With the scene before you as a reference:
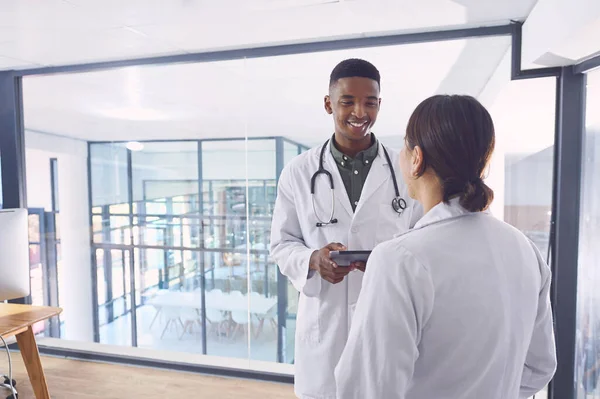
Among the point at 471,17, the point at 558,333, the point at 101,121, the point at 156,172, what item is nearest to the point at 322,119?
the point at 471,17

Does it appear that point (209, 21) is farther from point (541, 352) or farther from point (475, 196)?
point (541, 352)

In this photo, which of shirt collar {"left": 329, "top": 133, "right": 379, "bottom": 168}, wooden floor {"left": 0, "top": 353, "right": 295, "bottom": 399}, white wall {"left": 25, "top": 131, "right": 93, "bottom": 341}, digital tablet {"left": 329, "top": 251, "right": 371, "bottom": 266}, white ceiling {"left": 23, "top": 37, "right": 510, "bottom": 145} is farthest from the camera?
white wall {"left": 25, "top": 131, "right": 93, "bottom": 341}

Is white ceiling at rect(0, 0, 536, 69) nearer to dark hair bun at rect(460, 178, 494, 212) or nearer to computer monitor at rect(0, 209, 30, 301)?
computer monitor at rect(0, 209, 30, 301)

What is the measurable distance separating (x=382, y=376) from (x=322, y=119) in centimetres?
421

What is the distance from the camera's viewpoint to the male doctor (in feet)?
4.31

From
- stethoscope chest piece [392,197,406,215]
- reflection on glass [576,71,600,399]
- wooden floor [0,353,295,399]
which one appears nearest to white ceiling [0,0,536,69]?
reflection on glass [576,71,600,399]

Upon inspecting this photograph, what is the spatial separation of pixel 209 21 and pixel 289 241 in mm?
1273

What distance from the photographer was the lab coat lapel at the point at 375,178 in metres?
1.32

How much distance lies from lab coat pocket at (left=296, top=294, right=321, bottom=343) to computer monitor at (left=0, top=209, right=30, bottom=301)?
1.50m

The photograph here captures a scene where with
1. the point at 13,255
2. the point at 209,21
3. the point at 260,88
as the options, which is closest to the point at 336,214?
the point at 209,21

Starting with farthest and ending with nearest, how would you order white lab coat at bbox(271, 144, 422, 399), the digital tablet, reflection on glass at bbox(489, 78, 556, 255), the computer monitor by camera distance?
1. reflection on glass at bbox(489, 78, 556, 255)
2. the computer monitor
3. white lab coat at bbox(271, 144, 422, 399)
4. the digital tablet

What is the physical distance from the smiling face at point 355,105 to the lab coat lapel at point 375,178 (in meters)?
0.10

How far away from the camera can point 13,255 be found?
6.81 feet

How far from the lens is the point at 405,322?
650mm
